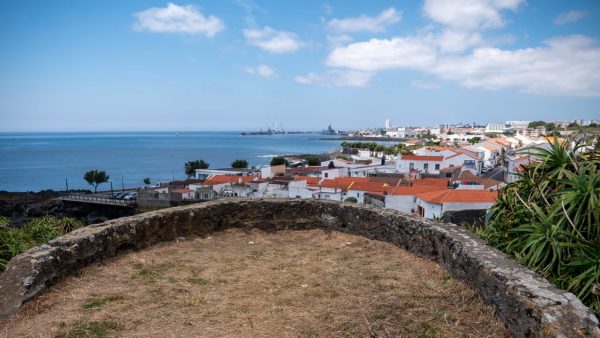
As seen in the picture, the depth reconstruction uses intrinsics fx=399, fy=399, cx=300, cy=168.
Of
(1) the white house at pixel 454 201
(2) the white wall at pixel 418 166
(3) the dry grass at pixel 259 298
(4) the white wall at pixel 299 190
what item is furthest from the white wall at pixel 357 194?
(3) the dry grass at pixel 259 298

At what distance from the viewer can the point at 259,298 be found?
14.4 ft

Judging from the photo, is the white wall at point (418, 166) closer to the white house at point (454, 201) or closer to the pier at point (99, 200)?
the white house at point (454, 201)

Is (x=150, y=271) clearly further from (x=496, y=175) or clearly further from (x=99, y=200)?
(x=99, y=200)

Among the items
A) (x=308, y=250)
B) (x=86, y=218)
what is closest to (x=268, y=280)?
(x=308, y=250)

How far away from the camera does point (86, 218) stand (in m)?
43.6

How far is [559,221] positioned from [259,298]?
126 inches

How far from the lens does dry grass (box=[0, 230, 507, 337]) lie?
3600mm

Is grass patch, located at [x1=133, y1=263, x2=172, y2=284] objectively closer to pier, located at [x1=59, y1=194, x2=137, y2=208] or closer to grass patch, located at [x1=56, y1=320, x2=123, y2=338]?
grass patch, located at [x1=56, y1=320, x2=123, y2=338]

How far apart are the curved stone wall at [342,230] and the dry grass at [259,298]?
17 centimetres

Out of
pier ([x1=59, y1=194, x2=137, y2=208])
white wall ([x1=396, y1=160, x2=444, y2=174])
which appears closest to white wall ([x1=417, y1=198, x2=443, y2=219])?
white wall ([x1=396, y1=160, x2=444, y2=174])

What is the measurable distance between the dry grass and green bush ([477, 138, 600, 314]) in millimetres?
823

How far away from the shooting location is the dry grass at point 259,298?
3.60 metres

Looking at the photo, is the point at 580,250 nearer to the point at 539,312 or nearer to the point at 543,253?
the point at 543,253

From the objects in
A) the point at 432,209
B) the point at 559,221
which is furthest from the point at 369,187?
the point at 559,221
